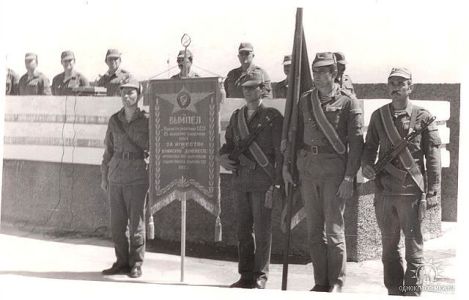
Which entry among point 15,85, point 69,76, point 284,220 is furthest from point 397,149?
point 15,85

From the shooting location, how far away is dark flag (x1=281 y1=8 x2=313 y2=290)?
5672 millimetres

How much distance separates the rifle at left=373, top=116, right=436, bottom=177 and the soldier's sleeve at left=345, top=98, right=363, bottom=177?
0.52 ft

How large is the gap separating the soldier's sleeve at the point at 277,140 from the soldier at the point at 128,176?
1.13 meters

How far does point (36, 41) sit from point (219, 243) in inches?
100.0

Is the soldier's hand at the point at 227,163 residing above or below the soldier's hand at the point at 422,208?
above

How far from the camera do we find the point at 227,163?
5.86 metres

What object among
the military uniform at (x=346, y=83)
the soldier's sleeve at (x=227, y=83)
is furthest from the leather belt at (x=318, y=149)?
the soldier's sleeve at (x=227, y=83)

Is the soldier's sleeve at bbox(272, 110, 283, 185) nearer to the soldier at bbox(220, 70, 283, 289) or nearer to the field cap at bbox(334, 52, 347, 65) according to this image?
the soldier at bbox(220, 70, 283, 289)

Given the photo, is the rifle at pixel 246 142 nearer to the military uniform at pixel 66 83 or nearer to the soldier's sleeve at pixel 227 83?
the soldier's sleeve at pixel 227 83

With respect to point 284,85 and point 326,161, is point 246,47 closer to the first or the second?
point 284,85

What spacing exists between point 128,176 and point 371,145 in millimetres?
2044

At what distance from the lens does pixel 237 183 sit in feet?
19.2

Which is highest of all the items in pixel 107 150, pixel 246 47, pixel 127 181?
pixel 246 47

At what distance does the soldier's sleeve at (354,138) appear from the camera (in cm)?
543
